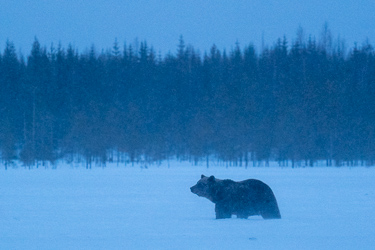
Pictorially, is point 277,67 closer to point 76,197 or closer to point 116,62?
point 116,62

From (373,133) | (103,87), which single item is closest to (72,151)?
(103,87)

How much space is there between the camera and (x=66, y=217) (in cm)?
1057

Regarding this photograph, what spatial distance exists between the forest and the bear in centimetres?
3511

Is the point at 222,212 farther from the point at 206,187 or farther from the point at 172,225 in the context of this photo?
the point at 172,225

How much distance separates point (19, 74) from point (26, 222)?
192 feet

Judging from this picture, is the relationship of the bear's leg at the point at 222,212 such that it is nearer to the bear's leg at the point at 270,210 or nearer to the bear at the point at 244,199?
the bear at the point at 244,199

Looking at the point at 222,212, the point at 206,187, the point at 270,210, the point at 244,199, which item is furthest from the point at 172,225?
the point at 270,210

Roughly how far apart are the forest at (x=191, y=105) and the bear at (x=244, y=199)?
115ft

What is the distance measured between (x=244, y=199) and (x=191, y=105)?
173ft

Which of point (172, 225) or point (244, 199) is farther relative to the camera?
point (244, 199)

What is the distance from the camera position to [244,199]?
10.1 meters

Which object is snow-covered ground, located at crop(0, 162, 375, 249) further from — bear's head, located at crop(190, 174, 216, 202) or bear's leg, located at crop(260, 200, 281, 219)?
bear's head, located at crop(190, 174, 216, 202)

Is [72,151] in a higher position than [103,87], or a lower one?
lower

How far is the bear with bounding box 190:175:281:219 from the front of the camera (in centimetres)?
1003
